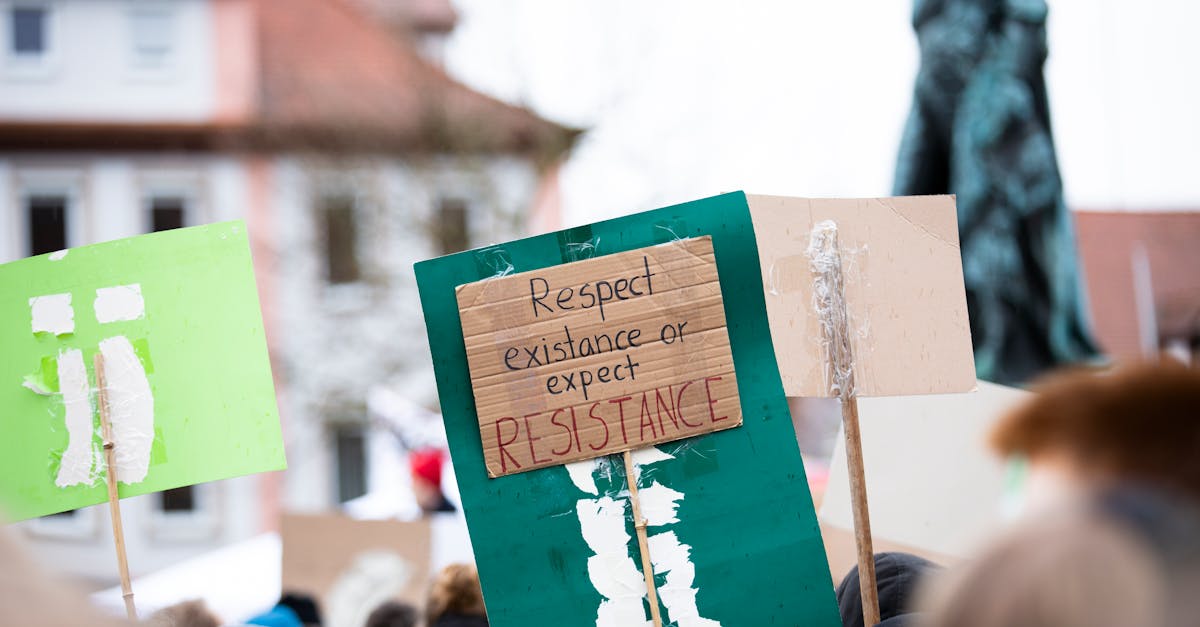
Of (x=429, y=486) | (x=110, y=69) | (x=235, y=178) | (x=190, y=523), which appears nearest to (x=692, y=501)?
(x=429, y=486)

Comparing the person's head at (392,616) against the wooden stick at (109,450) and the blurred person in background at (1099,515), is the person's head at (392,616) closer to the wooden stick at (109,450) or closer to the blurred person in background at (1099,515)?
the wooden stick at (109,450)

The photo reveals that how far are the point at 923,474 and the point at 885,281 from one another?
1074 mm

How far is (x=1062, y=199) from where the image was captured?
7.86m

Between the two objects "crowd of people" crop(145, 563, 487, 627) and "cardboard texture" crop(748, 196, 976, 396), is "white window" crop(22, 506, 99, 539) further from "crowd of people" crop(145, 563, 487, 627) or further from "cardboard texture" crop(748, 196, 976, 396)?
"cardboard texture" crop(748, 196, 976, 396)

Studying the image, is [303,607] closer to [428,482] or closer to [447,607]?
[447,607]

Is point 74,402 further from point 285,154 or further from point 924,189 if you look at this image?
point 285,154

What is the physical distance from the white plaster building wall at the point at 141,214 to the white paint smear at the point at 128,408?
15677 mm

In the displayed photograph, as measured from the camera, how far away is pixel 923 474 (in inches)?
117

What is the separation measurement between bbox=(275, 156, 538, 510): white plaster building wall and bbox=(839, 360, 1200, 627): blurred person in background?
1342 centimetres

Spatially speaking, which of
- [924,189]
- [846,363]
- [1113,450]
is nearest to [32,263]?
[846,363]

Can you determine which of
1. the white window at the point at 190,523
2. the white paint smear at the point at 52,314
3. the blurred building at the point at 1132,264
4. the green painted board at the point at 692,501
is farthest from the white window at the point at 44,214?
the blurred building at the point at 1132,264

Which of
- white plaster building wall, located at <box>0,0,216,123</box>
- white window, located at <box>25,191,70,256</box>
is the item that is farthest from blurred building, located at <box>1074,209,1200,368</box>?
white window, located at <box>25,191,70,256</box>

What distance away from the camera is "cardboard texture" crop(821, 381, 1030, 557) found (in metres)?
Result: 2.94

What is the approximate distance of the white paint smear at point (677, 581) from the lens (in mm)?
1930
